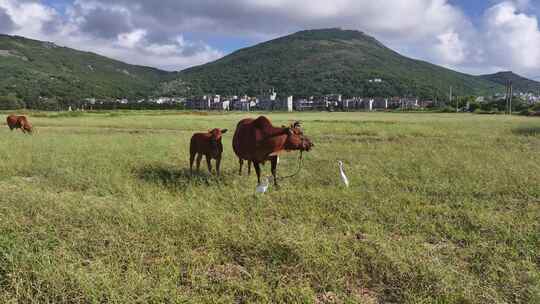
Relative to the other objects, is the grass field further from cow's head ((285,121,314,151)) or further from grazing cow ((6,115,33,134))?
grazing cow ((6,115,33,134))

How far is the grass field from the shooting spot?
4.00 m

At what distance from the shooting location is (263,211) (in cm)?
691

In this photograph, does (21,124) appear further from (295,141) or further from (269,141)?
(295,141)

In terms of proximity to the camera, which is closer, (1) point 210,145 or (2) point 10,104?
(1) point 210,145

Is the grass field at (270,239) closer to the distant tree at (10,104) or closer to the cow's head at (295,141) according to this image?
the cow's head at (295,141)

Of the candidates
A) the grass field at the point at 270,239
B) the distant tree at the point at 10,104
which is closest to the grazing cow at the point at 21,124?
the grass field at the point at 270,239

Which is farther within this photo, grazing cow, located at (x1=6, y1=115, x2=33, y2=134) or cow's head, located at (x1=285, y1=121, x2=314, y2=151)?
grazing cow, located at (x1=6, y1=115, x2=33, y2=134)

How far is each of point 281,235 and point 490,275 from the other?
2621mm

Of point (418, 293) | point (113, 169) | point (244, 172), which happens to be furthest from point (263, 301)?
point (113, 169)

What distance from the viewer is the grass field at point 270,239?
13.1 feet

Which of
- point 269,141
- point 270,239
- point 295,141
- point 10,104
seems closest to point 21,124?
point 269,141

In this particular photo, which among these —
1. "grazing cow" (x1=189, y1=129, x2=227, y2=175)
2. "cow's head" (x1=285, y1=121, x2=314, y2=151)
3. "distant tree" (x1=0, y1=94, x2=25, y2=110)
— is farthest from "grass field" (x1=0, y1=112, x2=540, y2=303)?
"distant tree" (x1=0, y1=94, x2=25, y2=110)

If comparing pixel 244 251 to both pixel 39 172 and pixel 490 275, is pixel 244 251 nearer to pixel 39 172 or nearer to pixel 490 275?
pixel 490 275

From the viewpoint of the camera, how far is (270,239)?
521cm
